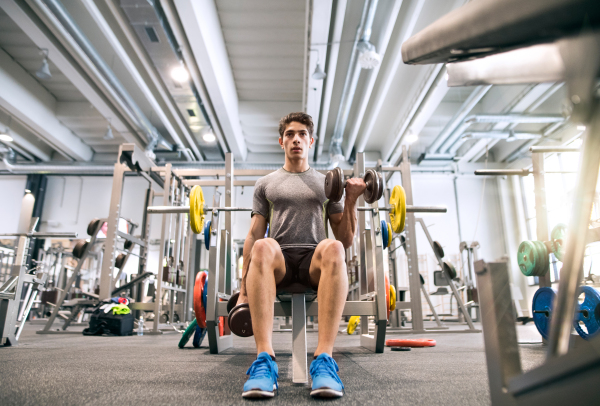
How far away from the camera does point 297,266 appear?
1.49 metres

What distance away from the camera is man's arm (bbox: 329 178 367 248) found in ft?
4.91

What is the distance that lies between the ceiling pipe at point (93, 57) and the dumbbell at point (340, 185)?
427 cm

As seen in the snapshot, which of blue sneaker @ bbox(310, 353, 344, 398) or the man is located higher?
the man

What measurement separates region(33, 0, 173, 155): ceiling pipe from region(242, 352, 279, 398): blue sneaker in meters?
4.61

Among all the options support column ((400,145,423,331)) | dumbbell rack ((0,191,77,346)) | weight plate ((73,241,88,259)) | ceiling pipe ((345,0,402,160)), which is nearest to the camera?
dumbbell rack ((0,191,77,346))

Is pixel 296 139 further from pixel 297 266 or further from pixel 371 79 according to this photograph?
pixel 371 79

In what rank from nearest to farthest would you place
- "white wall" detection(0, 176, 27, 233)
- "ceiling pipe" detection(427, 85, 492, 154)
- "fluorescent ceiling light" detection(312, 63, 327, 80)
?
"fluorescent ceiling light" detection(312, 63, 327, 80) → "ceiling pipe" detection(427, 85, 492, 154) → "white wall" detection(0, 176, 27, 233)

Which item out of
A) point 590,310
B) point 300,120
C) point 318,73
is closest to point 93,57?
point 318,73

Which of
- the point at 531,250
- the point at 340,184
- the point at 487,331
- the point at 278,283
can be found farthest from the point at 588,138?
the point at 531,250

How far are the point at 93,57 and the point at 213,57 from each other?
4.99 feet

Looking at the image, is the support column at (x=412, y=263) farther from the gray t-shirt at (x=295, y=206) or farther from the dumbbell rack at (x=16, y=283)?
the dumbbell rack at (x=16, y=283)

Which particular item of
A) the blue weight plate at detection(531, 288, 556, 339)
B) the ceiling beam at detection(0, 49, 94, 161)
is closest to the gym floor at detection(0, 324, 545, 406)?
the blue weight plate at detection(531, 288, 556, 339)

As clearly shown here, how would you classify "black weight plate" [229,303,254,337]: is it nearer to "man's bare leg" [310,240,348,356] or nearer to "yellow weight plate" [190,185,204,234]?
"man's bare leg" [310,240,348,356]

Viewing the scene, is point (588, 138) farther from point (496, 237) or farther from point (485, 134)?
point (496, 237)
